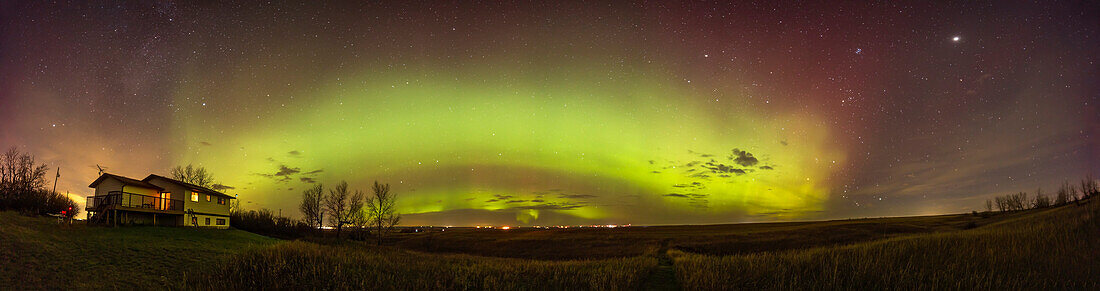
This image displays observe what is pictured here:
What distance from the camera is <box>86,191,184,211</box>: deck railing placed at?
37.1 meters

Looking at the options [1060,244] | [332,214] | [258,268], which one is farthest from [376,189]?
[1060,244]

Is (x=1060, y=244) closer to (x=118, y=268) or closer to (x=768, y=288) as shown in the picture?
(x=768, y=288)

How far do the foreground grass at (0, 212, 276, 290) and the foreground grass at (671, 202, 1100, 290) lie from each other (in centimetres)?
1410

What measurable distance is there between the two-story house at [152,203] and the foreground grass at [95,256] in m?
6.71

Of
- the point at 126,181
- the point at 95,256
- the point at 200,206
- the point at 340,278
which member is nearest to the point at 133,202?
the point at 126,181

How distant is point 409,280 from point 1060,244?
1425 cm

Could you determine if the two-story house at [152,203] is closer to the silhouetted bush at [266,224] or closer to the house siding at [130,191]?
the house siding at [130,191]

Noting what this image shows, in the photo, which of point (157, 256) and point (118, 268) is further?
point (157, 256)

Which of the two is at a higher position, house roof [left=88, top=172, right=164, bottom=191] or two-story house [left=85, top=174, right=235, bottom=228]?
house roof [left=88, top=172, right=164, bottom=191]

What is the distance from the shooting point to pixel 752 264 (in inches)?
471

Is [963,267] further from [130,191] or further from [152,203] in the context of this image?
[152,203]

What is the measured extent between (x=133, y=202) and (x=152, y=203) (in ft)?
8.29

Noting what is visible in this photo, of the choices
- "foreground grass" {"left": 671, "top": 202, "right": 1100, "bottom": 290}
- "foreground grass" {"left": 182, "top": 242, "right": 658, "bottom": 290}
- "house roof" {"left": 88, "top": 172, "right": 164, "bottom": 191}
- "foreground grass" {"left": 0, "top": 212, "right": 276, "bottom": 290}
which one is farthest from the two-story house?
"foreground grass" {"left": 671, "top": 202, "right": 1100, "bottom": 290}

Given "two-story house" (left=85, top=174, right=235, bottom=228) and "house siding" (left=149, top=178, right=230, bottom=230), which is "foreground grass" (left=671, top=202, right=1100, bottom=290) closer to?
"two-story house" (left=85, top=174, right=235, bottom=228)
